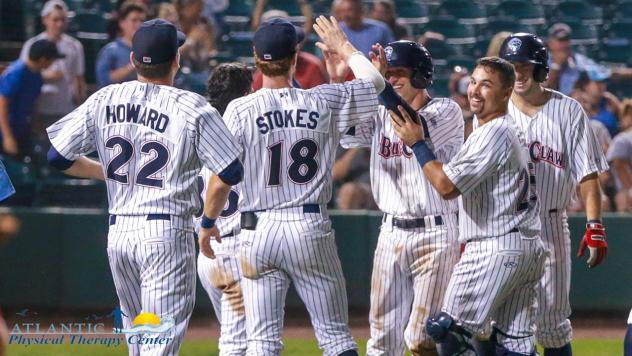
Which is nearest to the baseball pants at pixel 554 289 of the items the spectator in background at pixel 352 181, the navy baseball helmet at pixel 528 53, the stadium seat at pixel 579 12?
the navy baseball helmet at pixel 528 53

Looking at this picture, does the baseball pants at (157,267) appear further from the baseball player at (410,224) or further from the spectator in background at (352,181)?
the spectator in background at (352,181)

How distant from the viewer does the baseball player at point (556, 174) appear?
646 centimetres

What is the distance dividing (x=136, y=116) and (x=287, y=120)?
751 millimetres

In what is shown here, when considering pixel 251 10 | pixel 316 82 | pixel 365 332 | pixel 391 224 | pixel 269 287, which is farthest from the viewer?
pixel 251 10

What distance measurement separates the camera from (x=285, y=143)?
5.67 metres

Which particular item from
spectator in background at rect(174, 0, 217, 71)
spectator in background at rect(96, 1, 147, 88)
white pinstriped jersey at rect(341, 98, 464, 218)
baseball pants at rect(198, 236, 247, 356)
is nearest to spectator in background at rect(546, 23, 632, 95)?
spectator in background at rect(174, 0, 217, 71)

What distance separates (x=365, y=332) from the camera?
9422 millimetres

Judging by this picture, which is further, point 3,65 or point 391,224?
point 3,65

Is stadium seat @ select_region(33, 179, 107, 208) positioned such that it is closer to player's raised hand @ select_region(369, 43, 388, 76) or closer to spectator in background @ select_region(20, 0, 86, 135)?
spectator in background @ select_region(20, 0, 86, 135)

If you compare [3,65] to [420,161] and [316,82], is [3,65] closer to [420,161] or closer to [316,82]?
[316,82]

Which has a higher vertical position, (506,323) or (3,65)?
(3,65)

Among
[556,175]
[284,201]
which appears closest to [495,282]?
[556,175]

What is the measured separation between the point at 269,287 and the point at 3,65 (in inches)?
229

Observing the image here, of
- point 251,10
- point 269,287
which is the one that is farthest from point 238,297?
point 251,10
